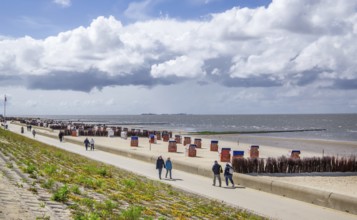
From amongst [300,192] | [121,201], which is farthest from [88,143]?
[121,201]

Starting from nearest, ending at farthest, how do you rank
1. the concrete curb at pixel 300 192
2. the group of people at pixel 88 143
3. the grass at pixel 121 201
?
1. the grass at pixel 121 201
2. the concrete curb at pixel 300 192
3. the group of people at pixel 88 143

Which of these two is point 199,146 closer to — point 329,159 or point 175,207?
point 329,159

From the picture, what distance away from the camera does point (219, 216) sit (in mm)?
12531

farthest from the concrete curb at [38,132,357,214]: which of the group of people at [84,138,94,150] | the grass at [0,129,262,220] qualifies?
the group of people at [84,138,94,150]

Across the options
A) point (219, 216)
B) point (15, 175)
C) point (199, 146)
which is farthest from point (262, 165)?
point (199, 146)

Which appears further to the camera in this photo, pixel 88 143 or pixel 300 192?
pixel 88 143

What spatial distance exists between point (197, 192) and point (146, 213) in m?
7.31

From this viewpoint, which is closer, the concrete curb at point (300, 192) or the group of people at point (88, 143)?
the concrete curb at point (300, 192)

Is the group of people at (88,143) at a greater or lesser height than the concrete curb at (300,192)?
greater

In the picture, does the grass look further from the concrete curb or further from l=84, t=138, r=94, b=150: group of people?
l=84, t=138, r=94, b=150: group of people

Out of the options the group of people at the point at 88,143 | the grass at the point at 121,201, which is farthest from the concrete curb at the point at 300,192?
the group of people at the point at 88,143

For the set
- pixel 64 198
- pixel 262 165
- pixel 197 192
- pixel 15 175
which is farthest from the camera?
pixel 262 165

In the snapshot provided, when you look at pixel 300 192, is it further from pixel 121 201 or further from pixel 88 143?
pixel 88 143

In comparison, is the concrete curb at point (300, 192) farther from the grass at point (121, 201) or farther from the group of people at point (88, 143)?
the group of people at point (88, 143)
